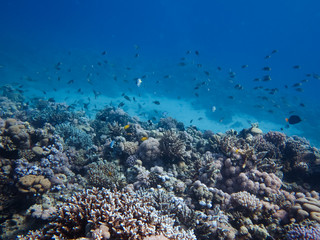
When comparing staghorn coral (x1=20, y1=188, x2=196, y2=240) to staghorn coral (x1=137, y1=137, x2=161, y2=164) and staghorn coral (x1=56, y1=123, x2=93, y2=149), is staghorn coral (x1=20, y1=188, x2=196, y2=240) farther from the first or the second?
staghorn coral (x1=56, y1=123, x2=93, y2=149)

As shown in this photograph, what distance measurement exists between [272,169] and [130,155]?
6.01 m

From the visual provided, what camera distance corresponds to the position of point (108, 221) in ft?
10.1

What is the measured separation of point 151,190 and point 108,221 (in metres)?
2.32

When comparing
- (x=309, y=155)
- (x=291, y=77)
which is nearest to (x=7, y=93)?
(x=309, y=155)

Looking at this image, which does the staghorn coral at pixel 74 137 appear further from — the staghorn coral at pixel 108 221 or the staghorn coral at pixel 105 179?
the staghorn coral at pixel 108 221

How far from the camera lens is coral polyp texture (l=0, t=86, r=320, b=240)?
343 cm

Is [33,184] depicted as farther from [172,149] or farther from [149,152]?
[172,149]

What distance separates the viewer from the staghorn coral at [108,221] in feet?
9.77

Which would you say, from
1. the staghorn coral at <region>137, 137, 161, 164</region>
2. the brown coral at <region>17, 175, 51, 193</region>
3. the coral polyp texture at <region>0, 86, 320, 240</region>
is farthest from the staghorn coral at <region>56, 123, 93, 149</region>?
the brown coral at <region>17, 175, 51, 193</region>

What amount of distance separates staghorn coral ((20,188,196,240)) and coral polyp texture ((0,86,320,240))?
0.02m

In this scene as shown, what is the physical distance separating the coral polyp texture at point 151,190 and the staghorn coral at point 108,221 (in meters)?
0.02

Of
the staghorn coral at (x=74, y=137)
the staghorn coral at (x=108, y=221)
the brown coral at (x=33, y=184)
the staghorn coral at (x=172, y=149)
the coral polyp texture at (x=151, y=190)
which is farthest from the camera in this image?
the staghorn coral at (x=74, y=137)

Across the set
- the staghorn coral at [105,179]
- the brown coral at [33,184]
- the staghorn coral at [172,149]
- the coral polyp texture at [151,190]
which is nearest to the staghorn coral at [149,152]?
the coral polyp texture at [151,190]

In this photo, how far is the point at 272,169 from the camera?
24.3ft
